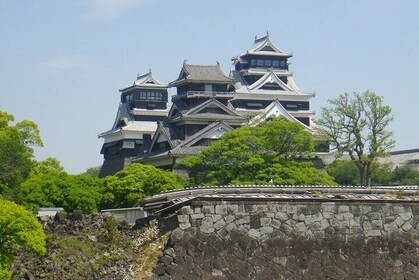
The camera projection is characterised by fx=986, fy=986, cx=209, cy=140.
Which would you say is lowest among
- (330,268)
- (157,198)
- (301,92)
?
(330,268)

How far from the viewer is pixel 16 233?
19812mm

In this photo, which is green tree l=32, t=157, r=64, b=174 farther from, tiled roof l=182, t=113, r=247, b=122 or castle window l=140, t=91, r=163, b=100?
castle window l=140, t=91, r=163, b=100

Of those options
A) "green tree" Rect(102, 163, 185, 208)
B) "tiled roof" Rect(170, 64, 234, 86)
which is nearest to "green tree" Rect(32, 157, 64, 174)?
"green tree" Rect(102, 163, 185, 208)

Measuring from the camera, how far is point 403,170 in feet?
227

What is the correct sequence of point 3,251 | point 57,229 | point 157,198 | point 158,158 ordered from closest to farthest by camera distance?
1. point 3,251
2. point 57,229
3. point 157,198
4. point 158,158

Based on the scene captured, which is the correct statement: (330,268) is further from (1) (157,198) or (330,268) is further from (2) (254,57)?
(2) (254,57)

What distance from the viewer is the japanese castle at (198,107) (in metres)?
62.3

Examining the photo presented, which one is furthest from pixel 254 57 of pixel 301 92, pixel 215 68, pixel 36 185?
pixel 36 185

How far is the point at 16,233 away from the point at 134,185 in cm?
2757

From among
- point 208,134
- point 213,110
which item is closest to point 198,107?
point 213,110

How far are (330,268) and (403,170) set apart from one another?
4753 cm

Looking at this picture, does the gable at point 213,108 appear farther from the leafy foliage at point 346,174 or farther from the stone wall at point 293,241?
the stone wall at point 293,241

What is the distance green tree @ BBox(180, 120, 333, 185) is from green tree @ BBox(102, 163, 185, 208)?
4.74 feet

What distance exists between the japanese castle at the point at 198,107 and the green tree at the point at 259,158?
8732mm
